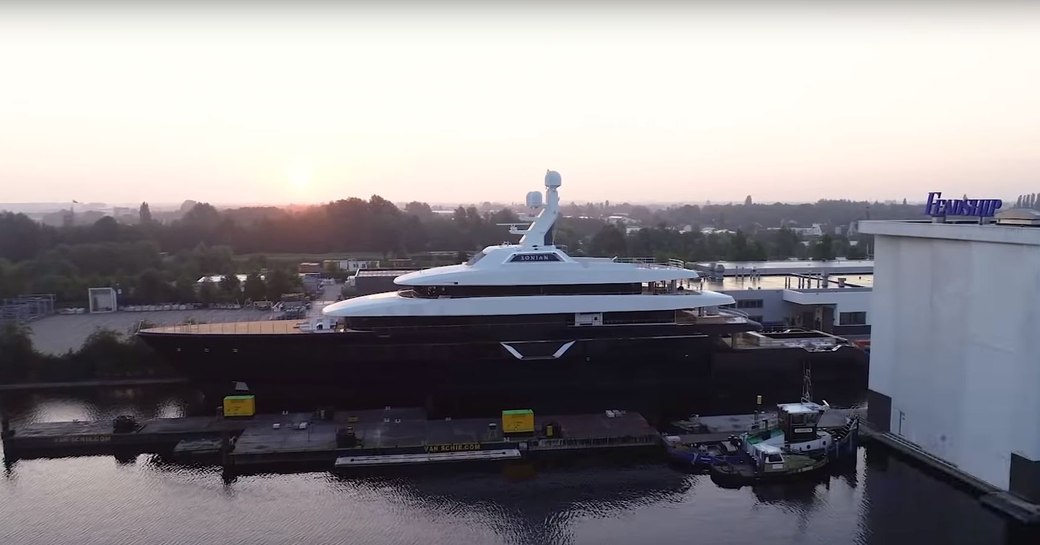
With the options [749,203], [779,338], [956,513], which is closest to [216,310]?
[779,338]

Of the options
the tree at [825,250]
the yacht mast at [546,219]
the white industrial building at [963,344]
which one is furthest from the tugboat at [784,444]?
the tree at [825,250]

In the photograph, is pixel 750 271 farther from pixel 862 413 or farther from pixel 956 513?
pixel 956 513

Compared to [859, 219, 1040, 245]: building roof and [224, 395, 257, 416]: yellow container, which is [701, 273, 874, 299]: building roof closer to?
[859, 219, 1040, 245]: building roof

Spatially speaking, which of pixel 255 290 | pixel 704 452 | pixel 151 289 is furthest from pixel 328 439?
pixel 151 289

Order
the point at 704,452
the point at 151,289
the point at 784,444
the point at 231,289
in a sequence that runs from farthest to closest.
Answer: the point at 151,289
the point at 231,289
the point at 784,444
the point at 704,452

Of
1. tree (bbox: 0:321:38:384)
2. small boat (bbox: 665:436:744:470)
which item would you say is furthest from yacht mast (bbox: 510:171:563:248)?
tree (bbox: 0:321:38:384)

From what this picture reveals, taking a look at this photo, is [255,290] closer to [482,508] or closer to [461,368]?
[461,368]

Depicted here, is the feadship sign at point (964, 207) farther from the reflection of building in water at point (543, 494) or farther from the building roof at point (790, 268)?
the building roof at point (790, 268)
